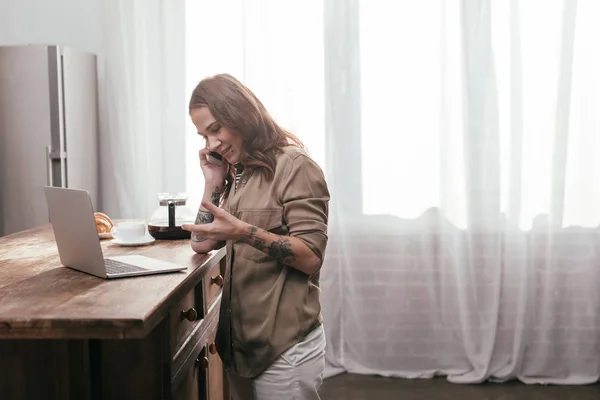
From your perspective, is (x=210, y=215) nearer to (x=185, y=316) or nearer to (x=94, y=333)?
(x=185, y=316)

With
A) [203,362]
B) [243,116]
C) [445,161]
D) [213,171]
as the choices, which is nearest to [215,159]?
[213,171]

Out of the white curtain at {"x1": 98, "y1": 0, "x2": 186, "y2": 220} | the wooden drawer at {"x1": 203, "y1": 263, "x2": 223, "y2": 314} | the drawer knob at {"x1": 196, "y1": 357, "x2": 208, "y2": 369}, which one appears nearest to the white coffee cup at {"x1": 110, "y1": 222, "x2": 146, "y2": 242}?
the wooden drawer at {"x1": 203, "y1": 263, "x2": 223, "y2": 314}

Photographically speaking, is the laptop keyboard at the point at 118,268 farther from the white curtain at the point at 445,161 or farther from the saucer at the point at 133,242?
the white curtain at the point at 445,161

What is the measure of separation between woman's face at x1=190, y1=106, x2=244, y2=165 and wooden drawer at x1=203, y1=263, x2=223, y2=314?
45cm

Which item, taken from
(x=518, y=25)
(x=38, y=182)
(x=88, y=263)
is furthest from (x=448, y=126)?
(x=88, y=263)

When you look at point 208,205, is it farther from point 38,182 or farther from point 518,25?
point 518,25

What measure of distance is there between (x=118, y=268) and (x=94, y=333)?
522 millimetres

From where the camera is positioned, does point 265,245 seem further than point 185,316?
No

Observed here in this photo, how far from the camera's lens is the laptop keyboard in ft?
5.83

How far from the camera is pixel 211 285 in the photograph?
7.53ft

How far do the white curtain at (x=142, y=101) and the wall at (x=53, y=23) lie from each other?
14 cm

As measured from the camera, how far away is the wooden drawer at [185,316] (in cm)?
175

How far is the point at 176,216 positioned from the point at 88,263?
72cm

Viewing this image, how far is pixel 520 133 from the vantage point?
3527mm
